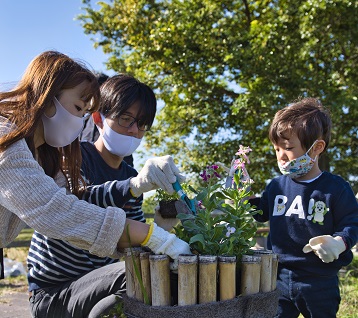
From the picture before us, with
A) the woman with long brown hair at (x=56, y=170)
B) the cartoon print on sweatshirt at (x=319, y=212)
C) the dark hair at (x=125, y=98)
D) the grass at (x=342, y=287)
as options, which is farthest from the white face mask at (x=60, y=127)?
the cartoon print on sweatshirt at (x=319, y=212)

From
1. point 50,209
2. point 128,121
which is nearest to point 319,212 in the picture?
point 128,121

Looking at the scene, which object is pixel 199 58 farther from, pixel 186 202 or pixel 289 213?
pixel 186 202

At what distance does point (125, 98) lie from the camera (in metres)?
2.25

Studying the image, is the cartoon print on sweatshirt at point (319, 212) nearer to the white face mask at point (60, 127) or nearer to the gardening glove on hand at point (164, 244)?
the gardening glove on hand at point (164, 244)

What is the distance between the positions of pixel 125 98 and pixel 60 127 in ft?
1.85

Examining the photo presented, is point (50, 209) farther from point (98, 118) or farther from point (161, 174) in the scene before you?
point (98, 118)

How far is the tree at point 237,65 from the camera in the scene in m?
7.95

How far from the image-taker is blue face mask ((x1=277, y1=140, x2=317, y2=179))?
2307 mm

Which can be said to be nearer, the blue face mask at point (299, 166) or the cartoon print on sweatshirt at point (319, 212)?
the cartoon print on sweatshirt at point (319, 212)

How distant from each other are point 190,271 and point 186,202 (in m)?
0.42

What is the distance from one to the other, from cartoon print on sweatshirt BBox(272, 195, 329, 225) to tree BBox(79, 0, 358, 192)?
5.40m

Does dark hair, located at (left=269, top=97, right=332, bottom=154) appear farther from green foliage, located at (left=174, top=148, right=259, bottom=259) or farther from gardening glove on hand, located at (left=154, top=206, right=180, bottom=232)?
green foliage, located at (left=174, top=148, right=259, bottom=259)

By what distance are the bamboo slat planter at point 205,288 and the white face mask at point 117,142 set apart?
963 mm

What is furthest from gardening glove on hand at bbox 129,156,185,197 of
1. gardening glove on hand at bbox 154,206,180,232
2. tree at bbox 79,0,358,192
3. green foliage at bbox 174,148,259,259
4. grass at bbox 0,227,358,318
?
tree at bbox 79,0,358,192
